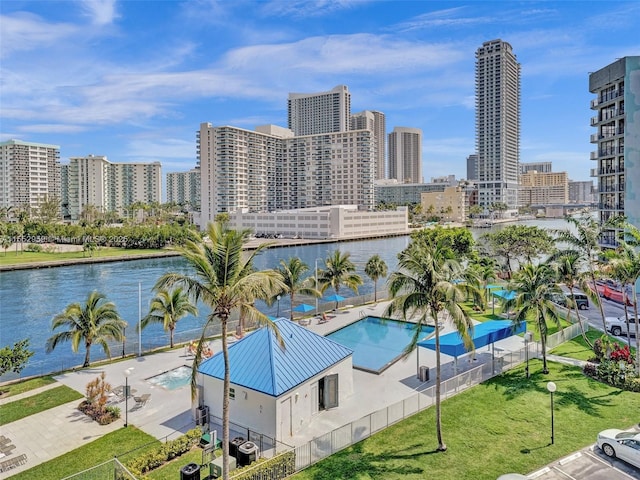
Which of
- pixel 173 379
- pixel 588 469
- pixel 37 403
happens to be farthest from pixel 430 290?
pixel 37 403

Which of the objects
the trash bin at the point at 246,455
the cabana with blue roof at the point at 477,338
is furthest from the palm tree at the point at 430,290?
the cabana with blue roof at the point at 477,338

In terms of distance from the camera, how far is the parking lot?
1240 cm

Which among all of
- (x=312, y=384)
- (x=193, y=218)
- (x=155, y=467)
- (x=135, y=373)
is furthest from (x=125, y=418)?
(x=193, y=218)

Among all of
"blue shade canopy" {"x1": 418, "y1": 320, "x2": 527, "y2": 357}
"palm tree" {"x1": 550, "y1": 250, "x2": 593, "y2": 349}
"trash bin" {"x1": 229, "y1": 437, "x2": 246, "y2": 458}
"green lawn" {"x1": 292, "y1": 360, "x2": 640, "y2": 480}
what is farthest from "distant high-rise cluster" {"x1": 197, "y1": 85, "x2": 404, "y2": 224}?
"trash bin" {"x1": 229, "y1": 437, "x2": 246, "y2": 458}

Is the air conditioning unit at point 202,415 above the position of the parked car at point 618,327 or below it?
below

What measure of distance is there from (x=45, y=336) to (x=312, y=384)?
31016mm

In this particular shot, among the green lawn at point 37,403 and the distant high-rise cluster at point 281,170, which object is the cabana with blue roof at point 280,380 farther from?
the distant high-rise cluster at point 281,170

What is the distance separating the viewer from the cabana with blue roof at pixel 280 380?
48.8 feet

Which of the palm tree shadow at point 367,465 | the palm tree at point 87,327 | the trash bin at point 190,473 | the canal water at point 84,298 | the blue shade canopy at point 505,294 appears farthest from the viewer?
the blue shade canopy at point 505,294

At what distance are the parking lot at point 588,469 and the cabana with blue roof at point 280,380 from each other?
7.35 m

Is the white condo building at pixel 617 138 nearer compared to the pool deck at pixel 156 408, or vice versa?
the pool deck at pixel 156 408

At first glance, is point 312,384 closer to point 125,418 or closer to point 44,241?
point 125,418

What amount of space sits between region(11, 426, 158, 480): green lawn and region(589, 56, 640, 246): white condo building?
41718 millimetres

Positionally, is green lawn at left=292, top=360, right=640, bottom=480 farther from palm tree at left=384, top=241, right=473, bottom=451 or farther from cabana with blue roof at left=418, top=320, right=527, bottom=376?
cabana with blue roof at left=418, top=320, right=527, bottom=376
